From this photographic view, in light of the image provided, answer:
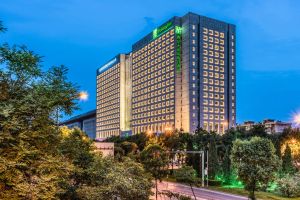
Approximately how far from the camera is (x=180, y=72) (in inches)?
6959

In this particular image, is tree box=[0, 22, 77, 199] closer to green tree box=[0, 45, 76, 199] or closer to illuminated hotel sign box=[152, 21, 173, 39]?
green tree box=[0, 45, 76, 199]

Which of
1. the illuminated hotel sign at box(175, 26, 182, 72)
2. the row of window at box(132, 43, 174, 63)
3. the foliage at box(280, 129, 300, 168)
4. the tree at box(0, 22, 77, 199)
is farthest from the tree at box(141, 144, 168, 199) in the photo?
the row of window at box(132, 43, 174, 63)

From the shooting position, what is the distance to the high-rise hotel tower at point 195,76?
171875 mm

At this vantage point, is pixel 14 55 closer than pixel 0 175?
Answer: No

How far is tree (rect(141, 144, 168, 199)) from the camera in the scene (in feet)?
171

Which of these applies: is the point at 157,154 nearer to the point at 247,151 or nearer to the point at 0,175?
the point at 247,151

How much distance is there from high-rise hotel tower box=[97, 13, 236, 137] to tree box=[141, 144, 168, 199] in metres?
103

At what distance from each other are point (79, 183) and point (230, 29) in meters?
174

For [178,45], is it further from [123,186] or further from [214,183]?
[123,186]

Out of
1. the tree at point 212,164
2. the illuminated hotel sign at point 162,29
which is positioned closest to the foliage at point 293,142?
the tree at point 212,164

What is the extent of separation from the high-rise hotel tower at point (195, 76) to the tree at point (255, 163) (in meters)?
133

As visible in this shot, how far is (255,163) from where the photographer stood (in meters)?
32.8

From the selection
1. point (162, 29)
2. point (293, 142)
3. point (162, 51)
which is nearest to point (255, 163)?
point (293, 142)

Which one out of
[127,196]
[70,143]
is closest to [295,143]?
[70,143]
